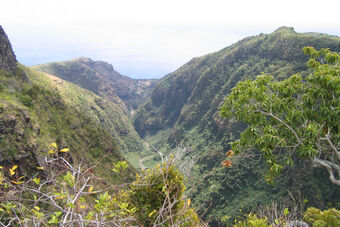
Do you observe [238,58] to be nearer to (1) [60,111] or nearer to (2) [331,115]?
(1) [60,111]

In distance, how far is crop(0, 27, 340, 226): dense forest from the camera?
6055 mm

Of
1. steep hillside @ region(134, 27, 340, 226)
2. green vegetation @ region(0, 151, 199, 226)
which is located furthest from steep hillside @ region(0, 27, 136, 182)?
steep hillside @ region(134, 27, 340, 226)

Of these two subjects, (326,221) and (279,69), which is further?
(279,69)

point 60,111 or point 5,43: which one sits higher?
point 5,43

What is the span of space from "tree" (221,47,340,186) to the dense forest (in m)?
0.06

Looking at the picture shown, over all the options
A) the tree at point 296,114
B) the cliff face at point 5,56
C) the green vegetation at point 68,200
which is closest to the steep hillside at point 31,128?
the cliff face at point 5,56

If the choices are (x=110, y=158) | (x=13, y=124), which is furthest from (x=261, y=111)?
(x=110, y=158)

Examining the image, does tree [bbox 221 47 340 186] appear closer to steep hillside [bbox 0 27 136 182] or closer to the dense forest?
the dense forest

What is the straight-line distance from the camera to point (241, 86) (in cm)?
1021

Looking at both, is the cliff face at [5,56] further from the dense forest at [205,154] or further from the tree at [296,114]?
the tree at [296,114]

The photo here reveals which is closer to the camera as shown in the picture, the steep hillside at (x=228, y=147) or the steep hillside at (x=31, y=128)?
the steep hillside at (x=31, y=128)

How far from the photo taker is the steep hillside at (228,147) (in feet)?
190

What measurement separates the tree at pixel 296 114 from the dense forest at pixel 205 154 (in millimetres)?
55

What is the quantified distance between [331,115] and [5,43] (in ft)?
247
